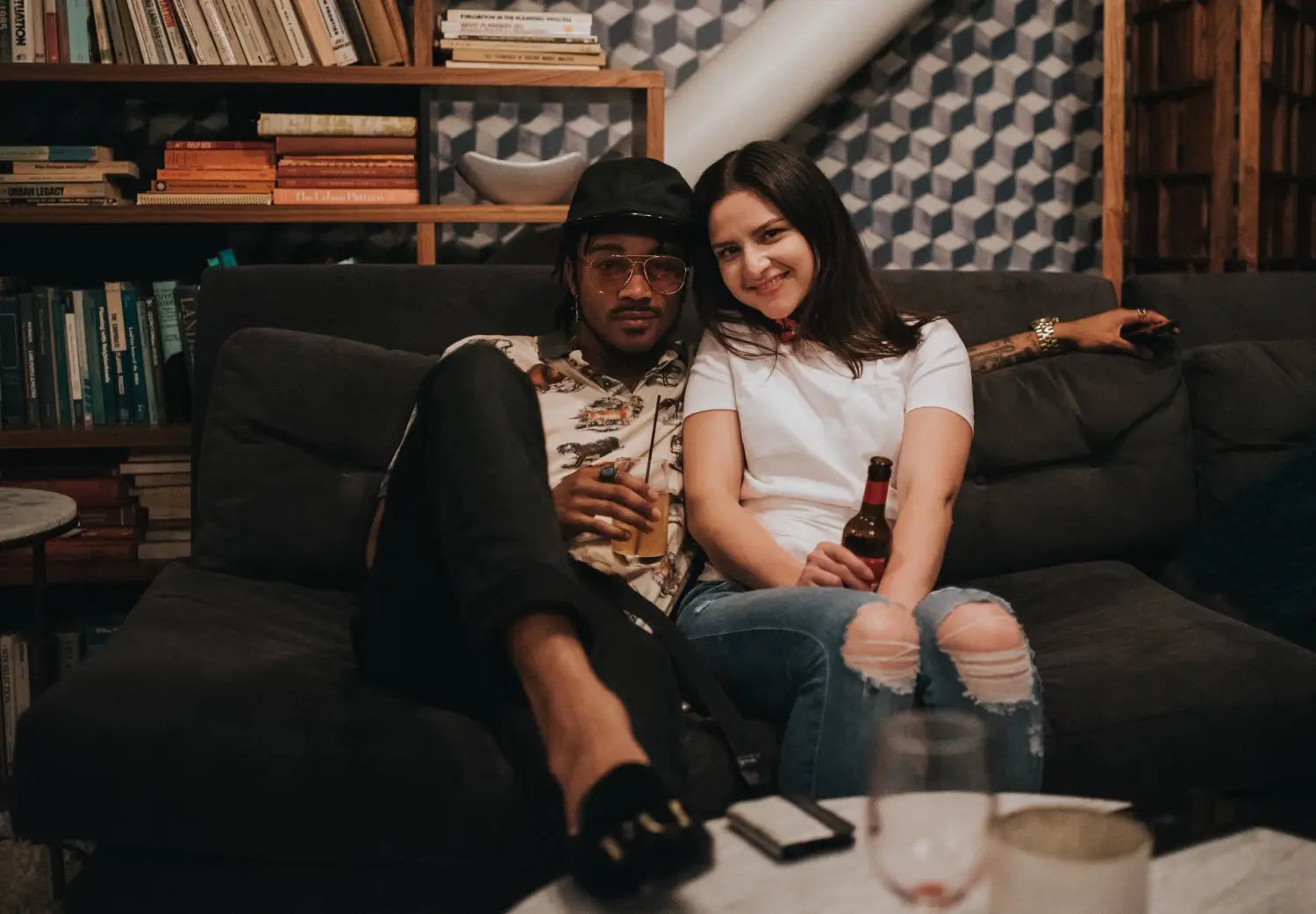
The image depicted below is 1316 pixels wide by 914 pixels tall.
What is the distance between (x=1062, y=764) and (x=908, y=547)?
33cm

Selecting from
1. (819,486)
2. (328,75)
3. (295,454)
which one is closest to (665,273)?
(819,486)

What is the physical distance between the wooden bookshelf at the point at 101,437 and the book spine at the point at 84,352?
4 centimetres

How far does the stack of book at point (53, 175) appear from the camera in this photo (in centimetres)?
246

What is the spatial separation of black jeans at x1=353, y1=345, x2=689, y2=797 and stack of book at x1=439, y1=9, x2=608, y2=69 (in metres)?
1.42

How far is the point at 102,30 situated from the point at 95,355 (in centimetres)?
70

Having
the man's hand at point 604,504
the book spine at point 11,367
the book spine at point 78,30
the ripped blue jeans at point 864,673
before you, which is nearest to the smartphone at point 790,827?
the ripped blue jeans at point 864,673

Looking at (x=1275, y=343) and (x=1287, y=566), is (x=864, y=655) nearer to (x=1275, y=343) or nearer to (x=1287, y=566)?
(x=1287, y=566)

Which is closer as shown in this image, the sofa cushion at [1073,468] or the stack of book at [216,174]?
the sofa cushion at [1073,468]

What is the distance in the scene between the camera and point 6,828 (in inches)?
80.5

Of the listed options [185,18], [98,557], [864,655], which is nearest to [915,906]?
[864,655]

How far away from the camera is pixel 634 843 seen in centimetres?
80

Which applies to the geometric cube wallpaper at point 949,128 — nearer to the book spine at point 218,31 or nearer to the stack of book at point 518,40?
the stack of book at point 518,40

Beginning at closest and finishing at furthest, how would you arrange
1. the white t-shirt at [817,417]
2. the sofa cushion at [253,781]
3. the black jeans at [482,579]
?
the black jeans at [482,579] < the sofa cushion at [253,781] < the white t-shirt at [817,417]

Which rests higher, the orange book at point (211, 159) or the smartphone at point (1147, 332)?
the orange book at point (211, 159)
